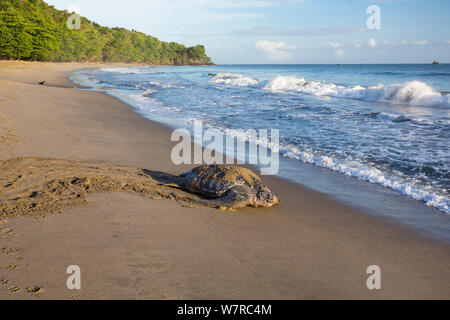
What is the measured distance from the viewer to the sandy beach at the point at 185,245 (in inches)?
97.1

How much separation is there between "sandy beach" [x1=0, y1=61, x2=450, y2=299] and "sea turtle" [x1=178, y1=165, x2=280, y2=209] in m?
0.13

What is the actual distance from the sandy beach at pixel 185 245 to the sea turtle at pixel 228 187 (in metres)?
0.13

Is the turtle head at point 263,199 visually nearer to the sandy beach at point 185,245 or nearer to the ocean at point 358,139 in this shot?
the sandy beach at point 185,245

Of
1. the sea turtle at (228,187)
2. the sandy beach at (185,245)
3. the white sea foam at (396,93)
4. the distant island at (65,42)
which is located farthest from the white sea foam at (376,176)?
the distant island at (65,42)

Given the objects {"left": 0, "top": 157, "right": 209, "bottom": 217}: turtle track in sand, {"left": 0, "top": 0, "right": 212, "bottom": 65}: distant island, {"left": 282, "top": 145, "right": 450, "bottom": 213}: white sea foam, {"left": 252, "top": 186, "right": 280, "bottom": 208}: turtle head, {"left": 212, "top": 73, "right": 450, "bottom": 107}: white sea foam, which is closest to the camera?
{"left": 0, "top": 157, "right": 209, "bottom": 217}: turtle track in sand

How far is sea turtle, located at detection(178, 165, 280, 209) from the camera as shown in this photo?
4.16 m

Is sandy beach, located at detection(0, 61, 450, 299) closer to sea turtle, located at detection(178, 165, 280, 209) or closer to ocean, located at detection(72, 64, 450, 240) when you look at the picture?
sea turtle, located at detection(178, 165, 280, 209)

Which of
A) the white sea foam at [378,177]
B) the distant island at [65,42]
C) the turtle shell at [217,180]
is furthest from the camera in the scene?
the distant island at [65,42]

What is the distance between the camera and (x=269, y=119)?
11273 mm

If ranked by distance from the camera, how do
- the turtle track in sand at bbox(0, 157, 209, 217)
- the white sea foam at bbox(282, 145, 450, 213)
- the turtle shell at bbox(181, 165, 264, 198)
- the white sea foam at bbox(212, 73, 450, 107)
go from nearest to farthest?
1. the turtle track in sand at bbox(0, 157, 209, 217)
2. the turtle shell at bbox(181, 165, 264, 198)
3. the white sea foam at bbox(282, 145, 450, 213)
4. the white sea foam at bbox(212, 73, 450, 107)

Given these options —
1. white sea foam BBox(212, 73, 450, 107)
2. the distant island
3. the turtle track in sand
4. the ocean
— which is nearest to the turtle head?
the turtle track in sand

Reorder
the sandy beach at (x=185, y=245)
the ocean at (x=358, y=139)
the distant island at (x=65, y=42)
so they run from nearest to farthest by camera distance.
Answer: the sandy beach at (x=185, y=245) → the ocean at (x=358, y=139) → the distant island at (x=65, y=42)

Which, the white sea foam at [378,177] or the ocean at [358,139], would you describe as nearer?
the white sea foam at [378,177]

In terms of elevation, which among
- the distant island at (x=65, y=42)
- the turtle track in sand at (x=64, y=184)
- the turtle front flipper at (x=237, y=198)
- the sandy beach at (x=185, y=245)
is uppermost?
the distant island at (x=65, y=42)
